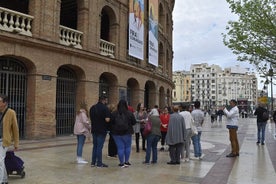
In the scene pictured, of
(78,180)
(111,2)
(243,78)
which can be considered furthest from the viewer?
(243,78)

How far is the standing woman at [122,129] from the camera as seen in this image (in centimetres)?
898

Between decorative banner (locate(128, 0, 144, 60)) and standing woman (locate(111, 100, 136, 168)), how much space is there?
40.8 ft

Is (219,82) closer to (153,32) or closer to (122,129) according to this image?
(153,32)

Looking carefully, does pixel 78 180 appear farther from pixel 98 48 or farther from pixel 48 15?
pixel 98 48

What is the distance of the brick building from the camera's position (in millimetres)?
14742

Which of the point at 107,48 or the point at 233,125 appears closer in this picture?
the point at 233,125

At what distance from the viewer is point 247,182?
7.56 metres

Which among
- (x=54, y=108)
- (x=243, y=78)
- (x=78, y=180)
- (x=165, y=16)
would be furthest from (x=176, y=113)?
(x=243, y=78)

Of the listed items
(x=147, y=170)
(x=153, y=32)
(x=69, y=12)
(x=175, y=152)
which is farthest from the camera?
(x=153, y=32)

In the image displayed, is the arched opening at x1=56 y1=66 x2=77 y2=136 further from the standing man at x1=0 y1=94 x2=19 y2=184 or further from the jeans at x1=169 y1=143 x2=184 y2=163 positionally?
the standing man at x1=0 y1=94 x2=19 y2=184

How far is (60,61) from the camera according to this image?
16406 millimetres

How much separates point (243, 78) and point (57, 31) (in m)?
165

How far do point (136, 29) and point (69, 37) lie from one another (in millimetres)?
6132

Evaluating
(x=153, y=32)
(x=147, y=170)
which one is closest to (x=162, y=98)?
(x=153, y=32)
